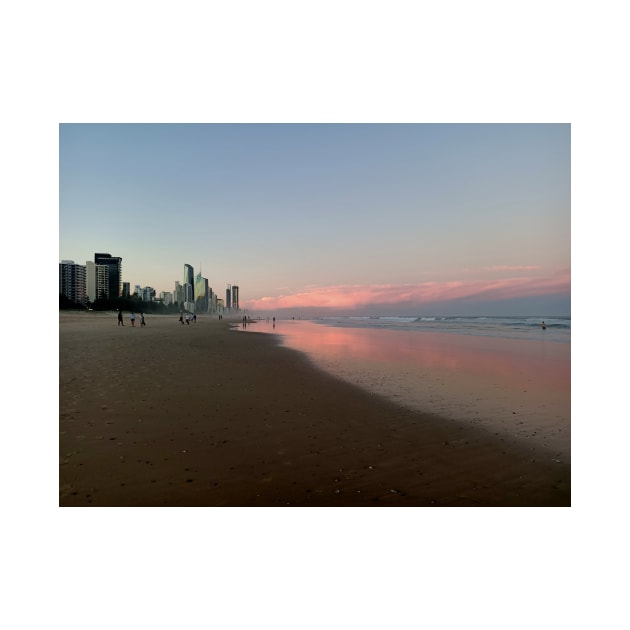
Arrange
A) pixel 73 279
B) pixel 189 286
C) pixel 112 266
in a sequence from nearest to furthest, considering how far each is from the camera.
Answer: pixel 73 279
pixel 112 266
pixel 189 286

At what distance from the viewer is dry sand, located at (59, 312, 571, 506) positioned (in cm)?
385

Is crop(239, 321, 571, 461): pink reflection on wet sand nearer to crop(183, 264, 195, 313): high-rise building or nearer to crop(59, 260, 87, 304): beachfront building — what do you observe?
crop(183, 264, 195, 313): high-rise building

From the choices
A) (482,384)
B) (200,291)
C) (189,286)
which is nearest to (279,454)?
(482,384)

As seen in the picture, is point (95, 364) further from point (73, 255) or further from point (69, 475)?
point (69, 475)

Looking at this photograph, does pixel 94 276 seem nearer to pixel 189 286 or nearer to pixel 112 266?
pixel 112 266

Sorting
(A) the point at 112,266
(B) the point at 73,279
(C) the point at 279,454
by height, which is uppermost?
(A) the point at 112,266

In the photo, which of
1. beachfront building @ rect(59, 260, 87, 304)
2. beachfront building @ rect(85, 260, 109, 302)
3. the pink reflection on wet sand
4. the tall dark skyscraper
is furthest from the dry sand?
the tall dark skyscraper

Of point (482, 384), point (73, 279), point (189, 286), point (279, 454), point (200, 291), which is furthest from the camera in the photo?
point (200, 291)

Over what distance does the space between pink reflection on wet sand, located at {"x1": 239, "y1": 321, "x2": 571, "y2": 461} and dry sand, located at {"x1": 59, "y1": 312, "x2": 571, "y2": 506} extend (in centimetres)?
59

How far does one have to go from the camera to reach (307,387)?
313 inches

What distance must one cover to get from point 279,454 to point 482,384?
630 cm

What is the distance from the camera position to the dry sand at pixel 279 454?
3852 mm

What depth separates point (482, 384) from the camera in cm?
855
